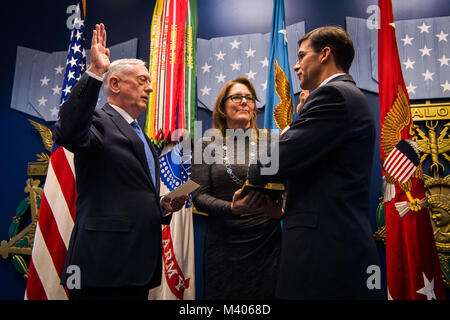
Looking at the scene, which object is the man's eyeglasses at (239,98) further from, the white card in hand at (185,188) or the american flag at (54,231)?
the american flag at (54,231)

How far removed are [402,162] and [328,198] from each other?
5.63 feet

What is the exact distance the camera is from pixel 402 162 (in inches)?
107

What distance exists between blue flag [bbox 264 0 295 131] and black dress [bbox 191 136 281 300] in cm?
117

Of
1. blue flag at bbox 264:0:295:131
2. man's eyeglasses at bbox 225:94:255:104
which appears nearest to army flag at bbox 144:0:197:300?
blue flag at bbox 264:0:295:131

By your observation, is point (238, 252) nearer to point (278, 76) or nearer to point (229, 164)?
point (229, 164)

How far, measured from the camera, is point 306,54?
1.66 metres

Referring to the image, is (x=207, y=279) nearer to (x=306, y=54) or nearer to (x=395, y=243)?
(x=306, y=54)

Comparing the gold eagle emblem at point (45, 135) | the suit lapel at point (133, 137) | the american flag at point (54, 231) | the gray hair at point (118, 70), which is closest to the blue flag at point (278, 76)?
the gray hair at point (118, 70)

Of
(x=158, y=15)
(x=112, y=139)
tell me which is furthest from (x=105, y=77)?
(x=158, y=15)

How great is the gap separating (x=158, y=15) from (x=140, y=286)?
9.80ft

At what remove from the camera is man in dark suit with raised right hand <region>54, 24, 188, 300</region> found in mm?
1400

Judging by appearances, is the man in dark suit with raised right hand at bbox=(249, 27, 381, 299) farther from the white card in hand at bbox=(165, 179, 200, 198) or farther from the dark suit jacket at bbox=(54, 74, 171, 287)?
the dark suit jacket at bbox=(54, 74, 171, 287)

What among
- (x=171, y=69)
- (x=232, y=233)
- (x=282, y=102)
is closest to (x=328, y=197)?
(x=232, y=233)

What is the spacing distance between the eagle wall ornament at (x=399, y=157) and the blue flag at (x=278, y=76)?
78cm
